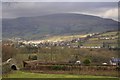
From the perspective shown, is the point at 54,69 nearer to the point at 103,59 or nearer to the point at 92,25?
the point at 103,59

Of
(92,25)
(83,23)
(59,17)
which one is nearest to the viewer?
(92,25)

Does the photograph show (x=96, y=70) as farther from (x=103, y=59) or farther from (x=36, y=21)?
(x=36, y=21)

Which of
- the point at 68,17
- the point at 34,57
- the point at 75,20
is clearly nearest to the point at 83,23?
the point at 75,20

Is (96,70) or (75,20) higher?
(75,20)

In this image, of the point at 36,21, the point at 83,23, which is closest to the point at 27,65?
the point at 83,23

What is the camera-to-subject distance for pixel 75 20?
602 feet

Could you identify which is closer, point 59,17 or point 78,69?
point 78,69

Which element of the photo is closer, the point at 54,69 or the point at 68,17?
the point at 54,69

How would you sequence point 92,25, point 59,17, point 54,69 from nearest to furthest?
point 54,69 → point 92,25 → point 59,17

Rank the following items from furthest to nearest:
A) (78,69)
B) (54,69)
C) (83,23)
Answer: (83,23), (54,69), (78,69)

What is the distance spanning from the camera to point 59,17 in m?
199

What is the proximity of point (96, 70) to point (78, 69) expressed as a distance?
1.51m

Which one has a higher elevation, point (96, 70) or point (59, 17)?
point (59, 17)

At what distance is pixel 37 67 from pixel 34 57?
675cm
